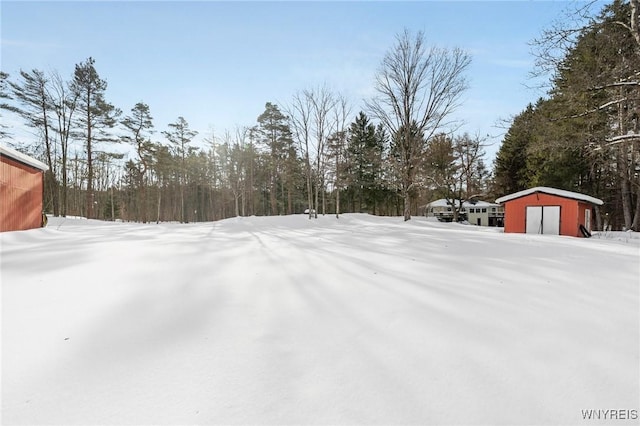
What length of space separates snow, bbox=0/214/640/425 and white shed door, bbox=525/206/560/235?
10.9 metres

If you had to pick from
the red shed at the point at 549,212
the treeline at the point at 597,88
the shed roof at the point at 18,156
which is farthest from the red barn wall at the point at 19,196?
the red shed at the point at 549,212

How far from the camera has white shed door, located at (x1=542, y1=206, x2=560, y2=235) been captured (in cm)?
1315

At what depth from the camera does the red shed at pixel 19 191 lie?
988 centimetres

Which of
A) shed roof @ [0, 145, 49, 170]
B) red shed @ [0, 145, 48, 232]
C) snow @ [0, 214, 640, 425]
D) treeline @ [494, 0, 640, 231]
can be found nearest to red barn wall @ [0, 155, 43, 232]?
red shed @ [0, 145, 48, 232]

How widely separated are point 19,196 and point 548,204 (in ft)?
71.5

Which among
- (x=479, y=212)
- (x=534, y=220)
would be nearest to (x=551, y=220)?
(x=534, y=220)

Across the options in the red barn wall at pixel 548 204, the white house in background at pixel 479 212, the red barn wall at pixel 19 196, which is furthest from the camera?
the white house in background at pixel 479 212

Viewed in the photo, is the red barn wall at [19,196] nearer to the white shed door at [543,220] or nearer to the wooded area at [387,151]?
the wooded area at [387,151]

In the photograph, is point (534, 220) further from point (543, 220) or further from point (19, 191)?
point (19, 191)

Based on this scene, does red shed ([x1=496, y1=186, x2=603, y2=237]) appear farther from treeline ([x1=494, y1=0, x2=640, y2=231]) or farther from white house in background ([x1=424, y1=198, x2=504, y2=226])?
white house in background ([x1=424, y1=198, x2=504, y2=226])

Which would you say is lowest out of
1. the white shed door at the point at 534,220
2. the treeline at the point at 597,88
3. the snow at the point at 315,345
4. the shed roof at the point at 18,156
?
the snow at the point at 315,345

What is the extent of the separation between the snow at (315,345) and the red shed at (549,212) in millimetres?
10935

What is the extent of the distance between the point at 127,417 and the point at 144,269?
3.23 m

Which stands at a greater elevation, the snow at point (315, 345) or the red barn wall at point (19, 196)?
the red barn wall at point (19, 196)
